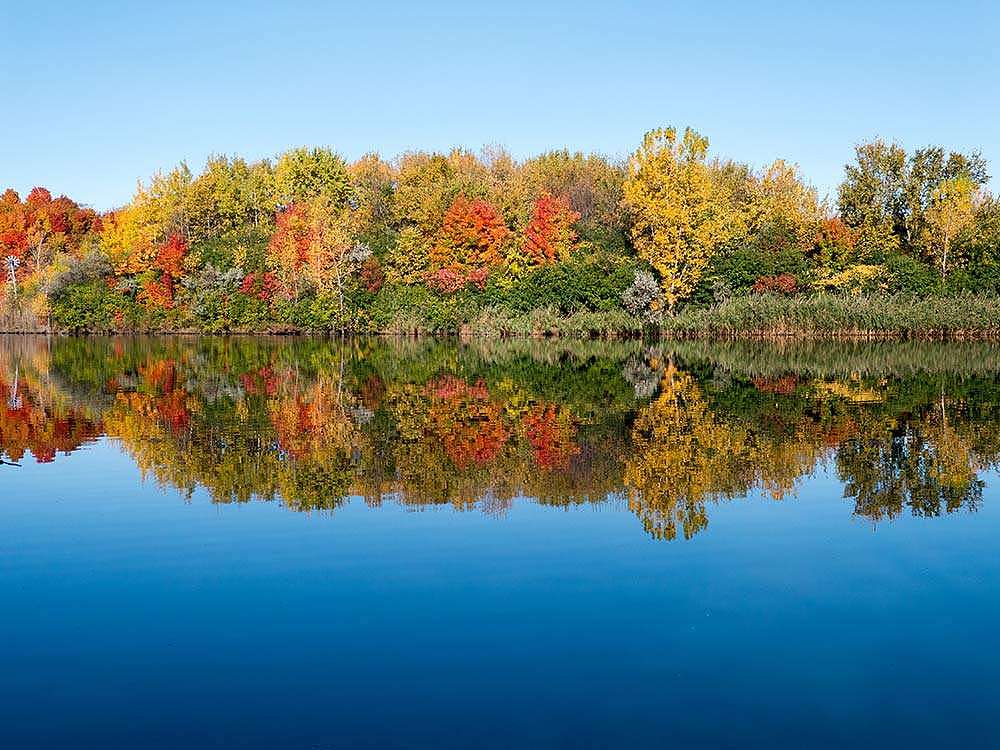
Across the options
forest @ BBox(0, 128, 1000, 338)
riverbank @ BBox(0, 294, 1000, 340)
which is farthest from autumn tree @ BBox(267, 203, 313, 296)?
riverbank @ BBox(0, 294, 1000, 340)

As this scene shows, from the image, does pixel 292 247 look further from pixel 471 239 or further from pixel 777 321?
pixel 777 321

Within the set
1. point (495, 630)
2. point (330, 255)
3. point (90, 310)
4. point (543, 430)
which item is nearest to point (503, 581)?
point (495, 630)

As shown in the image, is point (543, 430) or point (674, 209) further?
point (674, 209)

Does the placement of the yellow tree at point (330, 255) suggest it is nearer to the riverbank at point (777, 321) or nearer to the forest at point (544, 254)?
the forest at point (544, 254)

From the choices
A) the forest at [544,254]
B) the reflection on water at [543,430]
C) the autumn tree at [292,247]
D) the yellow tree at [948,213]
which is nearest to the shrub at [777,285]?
the forest at [544,254]

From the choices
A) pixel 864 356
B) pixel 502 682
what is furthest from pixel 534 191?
pixel 502 682

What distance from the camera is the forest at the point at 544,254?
173 ft

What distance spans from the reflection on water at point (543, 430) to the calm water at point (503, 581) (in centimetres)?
9

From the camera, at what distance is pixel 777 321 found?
48969 mm

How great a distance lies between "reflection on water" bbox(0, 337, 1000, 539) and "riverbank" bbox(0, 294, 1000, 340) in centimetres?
1619

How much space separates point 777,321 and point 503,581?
4364 cm

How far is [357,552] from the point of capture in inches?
342

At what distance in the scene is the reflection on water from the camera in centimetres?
1138

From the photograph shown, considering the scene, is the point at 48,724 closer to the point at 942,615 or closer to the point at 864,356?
the point at 942,615
